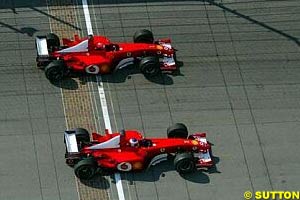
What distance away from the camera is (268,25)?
34.5 metres

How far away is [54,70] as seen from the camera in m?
30.4

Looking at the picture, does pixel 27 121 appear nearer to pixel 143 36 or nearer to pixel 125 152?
pixel 125 152

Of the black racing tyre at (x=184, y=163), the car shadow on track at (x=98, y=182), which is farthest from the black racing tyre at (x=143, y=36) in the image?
the car shadow on track at (x=98, y=182)

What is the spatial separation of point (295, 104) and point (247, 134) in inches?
113

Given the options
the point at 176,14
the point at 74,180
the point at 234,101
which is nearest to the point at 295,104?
the point at 234,101

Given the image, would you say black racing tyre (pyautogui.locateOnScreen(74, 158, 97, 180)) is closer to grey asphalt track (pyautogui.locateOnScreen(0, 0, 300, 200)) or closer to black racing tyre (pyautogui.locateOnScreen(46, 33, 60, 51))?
grey asphalt track (pyautogui.locateOnScreen(0, 0, 300, 200))

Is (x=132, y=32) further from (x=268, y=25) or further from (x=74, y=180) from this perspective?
(x=74, y=180)

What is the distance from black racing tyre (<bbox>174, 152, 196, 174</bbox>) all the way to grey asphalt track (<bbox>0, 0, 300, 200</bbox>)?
34 cm

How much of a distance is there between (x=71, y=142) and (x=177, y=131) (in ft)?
13.4

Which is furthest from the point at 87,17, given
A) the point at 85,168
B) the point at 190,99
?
the point at 85,168

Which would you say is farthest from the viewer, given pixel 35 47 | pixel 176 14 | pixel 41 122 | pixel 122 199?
pixel 176 14

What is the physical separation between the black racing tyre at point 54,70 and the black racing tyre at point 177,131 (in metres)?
5.21

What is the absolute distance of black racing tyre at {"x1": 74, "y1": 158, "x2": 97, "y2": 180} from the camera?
27109mm

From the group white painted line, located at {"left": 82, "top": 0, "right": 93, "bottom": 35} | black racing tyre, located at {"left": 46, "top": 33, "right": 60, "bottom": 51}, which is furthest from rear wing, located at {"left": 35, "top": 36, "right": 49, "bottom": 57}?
white painted line, located at {"left": 82, "top": 0, "right": 93, "bottom": 35}
